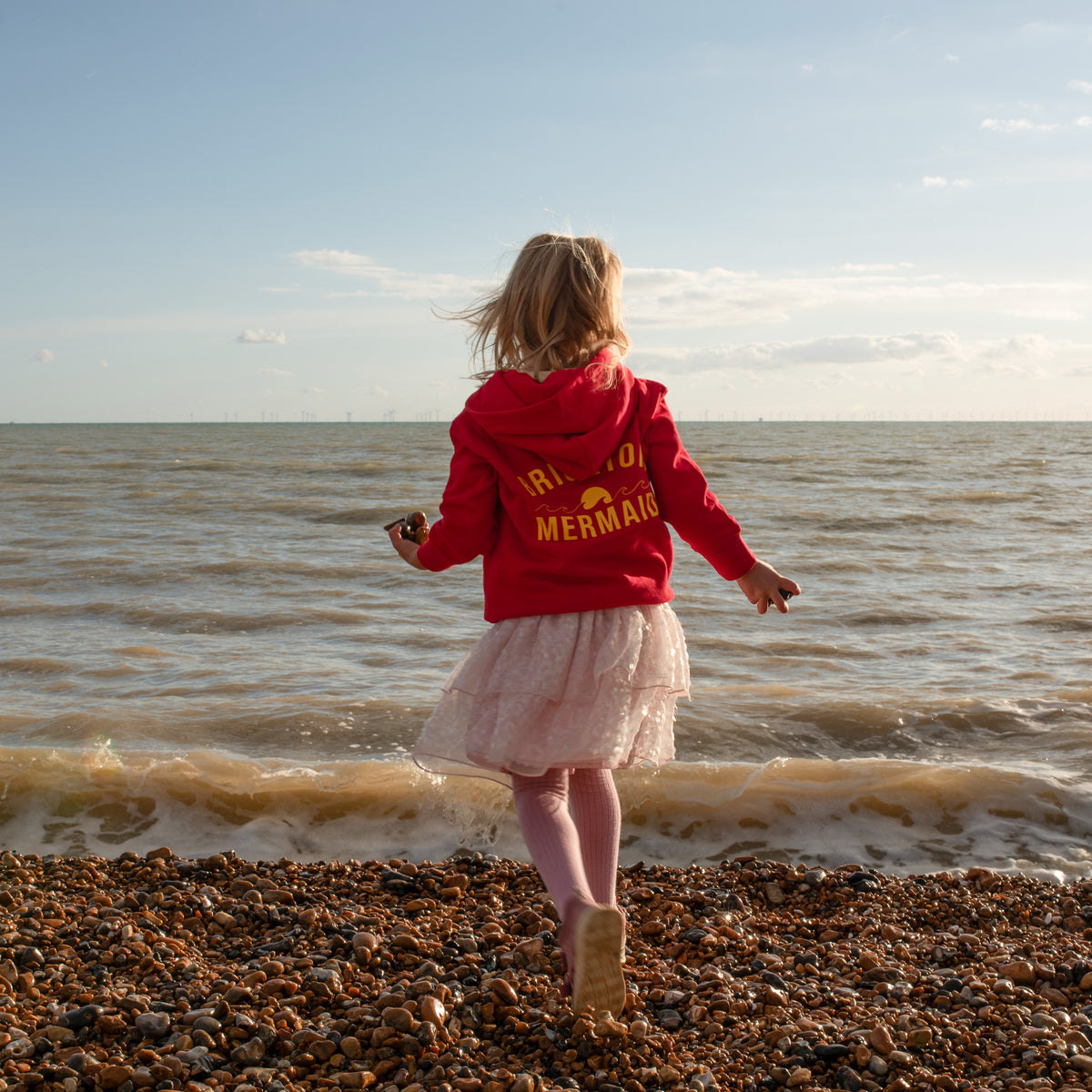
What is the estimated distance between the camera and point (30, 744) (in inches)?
178

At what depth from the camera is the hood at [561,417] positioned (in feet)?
7.13

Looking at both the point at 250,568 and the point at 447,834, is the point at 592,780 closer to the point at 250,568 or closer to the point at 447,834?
the point at 447,834

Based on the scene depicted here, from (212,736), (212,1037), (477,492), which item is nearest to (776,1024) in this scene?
(212,1037)

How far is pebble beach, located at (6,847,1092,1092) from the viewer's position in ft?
6.42

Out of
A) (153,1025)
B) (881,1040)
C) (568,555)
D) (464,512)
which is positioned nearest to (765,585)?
(568,555)

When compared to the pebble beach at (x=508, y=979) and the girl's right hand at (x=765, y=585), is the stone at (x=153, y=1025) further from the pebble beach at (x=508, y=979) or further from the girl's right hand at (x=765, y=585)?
the girl's right hand at (x=765, y=585)

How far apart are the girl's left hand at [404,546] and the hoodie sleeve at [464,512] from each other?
57 mm

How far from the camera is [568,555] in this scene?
2203 mm

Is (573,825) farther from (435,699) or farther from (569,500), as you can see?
→ (435,699)

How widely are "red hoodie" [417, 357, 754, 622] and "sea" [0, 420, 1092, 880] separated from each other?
1670 millimetres

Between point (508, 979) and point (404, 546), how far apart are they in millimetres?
1099

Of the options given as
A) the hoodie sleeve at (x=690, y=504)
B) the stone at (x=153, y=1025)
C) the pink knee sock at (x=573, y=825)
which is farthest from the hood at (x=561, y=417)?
the stone at (x=153, y=1025)

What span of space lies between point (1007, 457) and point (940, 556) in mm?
22306

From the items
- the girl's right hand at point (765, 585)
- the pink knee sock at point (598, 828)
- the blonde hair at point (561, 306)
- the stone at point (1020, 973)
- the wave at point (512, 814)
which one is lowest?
the wave at point (512, 814)
